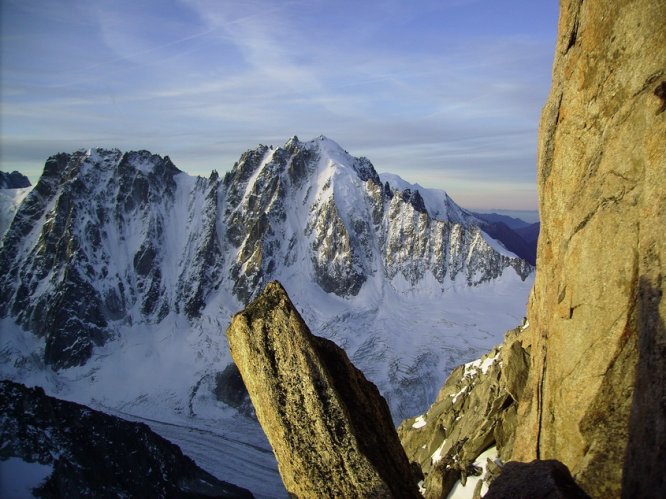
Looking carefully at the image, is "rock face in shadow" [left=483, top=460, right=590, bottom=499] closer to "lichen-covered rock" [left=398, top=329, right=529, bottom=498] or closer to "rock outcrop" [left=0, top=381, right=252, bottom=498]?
"lichen-covered rock" [left=398, top=329, right=529, bottom=498]

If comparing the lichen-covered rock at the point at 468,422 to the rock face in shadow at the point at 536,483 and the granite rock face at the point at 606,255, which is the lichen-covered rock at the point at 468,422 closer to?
the granite rock face at the point at 606,255

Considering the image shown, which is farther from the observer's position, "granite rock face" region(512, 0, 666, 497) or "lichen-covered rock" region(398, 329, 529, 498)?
"lichen-covered rock" region(398, 329, 529, 498)

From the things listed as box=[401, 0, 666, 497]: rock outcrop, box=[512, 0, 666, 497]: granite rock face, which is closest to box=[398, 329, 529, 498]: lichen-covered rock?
box=[401, 0, 666, 497]: rock outcrop

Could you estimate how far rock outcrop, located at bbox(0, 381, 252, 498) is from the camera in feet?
259

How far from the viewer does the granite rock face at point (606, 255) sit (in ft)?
36.5

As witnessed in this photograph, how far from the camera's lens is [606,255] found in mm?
12984

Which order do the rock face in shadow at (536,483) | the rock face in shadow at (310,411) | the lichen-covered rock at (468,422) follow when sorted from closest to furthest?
the rock face in shadow at (536,483), the rock face in shadow at (310,411), the lichen-covered rock at (468,422)

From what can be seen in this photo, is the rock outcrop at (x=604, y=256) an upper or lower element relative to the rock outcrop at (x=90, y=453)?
upper

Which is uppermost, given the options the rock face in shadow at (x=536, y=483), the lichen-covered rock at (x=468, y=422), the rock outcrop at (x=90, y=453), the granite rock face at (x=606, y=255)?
the granite rock face at (x=606, y=255)

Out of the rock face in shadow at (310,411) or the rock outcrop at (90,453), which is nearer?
the rock face in shadow at (310,411)

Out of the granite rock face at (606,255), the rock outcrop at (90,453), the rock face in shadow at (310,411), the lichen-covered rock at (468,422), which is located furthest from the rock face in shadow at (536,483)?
the rock outcrop at (90,453)

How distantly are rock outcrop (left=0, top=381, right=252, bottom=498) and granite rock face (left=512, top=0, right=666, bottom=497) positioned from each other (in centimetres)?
8159

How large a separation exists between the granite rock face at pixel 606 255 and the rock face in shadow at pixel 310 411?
5.07m

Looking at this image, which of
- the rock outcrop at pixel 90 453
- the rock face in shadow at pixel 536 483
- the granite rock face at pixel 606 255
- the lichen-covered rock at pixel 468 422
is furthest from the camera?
the rock outcrop at pixel 90 453
